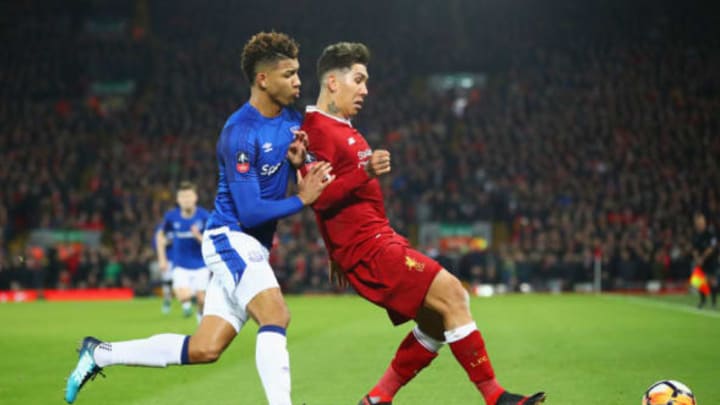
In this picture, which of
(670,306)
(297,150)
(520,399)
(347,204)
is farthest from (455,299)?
(670,306)

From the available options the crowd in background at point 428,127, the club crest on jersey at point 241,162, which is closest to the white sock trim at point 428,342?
the club crest on jersey at point 241,162

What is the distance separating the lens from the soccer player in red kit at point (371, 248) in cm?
578

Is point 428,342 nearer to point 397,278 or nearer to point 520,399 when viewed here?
point 397,278

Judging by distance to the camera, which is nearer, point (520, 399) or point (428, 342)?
point (520, 399)

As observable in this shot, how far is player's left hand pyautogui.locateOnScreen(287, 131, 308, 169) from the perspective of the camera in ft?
18.4

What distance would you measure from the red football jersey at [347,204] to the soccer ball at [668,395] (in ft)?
6.54

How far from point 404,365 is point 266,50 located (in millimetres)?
2317

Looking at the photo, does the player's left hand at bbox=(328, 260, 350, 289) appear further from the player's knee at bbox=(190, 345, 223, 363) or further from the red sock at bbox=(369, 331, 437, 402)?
the player's knee at bbox=(190, 345, 223, 363)

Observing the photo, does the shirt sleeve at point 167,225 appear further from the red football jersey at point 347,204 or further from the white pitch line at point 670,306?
the red football jersey at point 347,204

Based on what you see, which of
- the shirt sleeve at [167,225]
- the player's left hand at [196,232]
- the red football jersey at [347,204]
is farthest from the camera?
the shirt sleeve at [167,225]

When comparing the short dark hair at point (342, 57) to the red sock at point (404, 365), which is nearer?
the short dark hair at point (342, 57)

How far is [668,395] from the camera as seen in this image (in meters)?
6.06

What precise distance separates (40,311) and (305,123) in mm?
16117

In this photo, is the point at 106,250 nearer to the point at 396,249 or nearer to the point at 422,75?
the point at 422,75
